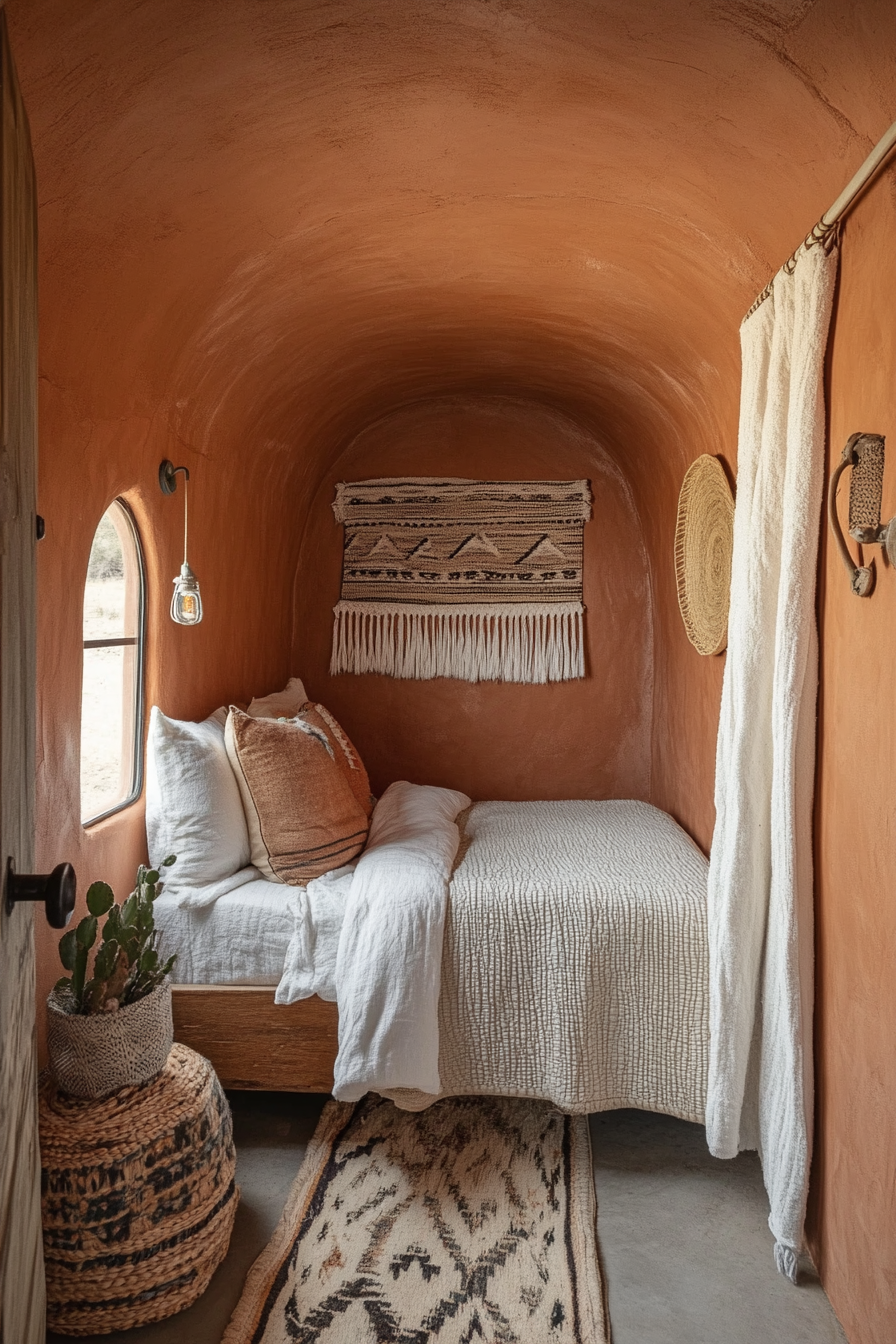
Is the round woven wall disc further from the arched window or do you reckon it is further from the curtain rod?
the arched window

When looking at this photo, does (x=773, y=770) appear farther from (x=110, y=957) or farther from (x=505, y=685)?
(x=505, y=685)

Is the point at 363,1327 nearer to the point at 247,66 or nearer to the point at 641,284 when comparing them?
the point at 247,66

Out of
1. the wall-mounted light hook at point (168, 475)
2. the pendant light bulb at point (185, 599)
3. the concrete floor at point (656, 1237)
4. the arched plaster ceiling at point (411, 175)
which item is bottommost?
the concrete floor at point (656, 1237)

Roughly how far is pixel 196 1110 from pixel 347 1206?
0.52 metres

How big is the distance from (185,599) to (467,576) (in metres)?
1.65

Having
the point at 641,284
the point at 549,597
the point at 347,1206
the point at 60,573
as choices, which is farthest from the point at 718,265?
the point at 347,1206

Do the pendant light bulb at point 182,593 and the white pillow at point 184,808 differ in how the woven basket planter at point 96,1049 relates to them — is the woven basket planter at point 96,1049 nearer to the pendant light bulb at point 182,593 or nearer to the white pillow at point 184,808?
the white pillow at point 184,808

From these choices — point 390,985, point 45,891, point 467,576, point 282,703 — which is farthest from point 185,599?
point 467,576

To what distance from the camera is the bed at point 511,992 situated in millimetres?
2264

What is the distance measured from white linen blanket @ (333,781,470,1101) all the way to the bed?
0.08ft

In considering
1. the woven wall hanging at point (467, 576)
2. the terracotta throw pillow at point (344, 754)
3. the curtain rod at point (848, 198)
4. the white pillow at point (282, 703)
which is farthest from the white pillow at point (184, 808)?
the curtain rod at point (848, 198)

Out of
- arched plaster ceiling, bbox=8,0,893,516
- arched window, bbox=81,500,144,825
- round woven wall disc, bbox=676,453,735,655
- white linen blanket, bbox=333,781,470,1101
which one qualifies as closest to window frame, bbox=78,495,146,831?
arched window, bbox=81,500,144,825

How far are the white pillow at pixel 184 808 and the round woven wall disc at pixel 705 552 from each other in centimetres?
146

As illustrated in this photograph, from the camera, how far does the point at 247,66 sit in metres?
1.44
